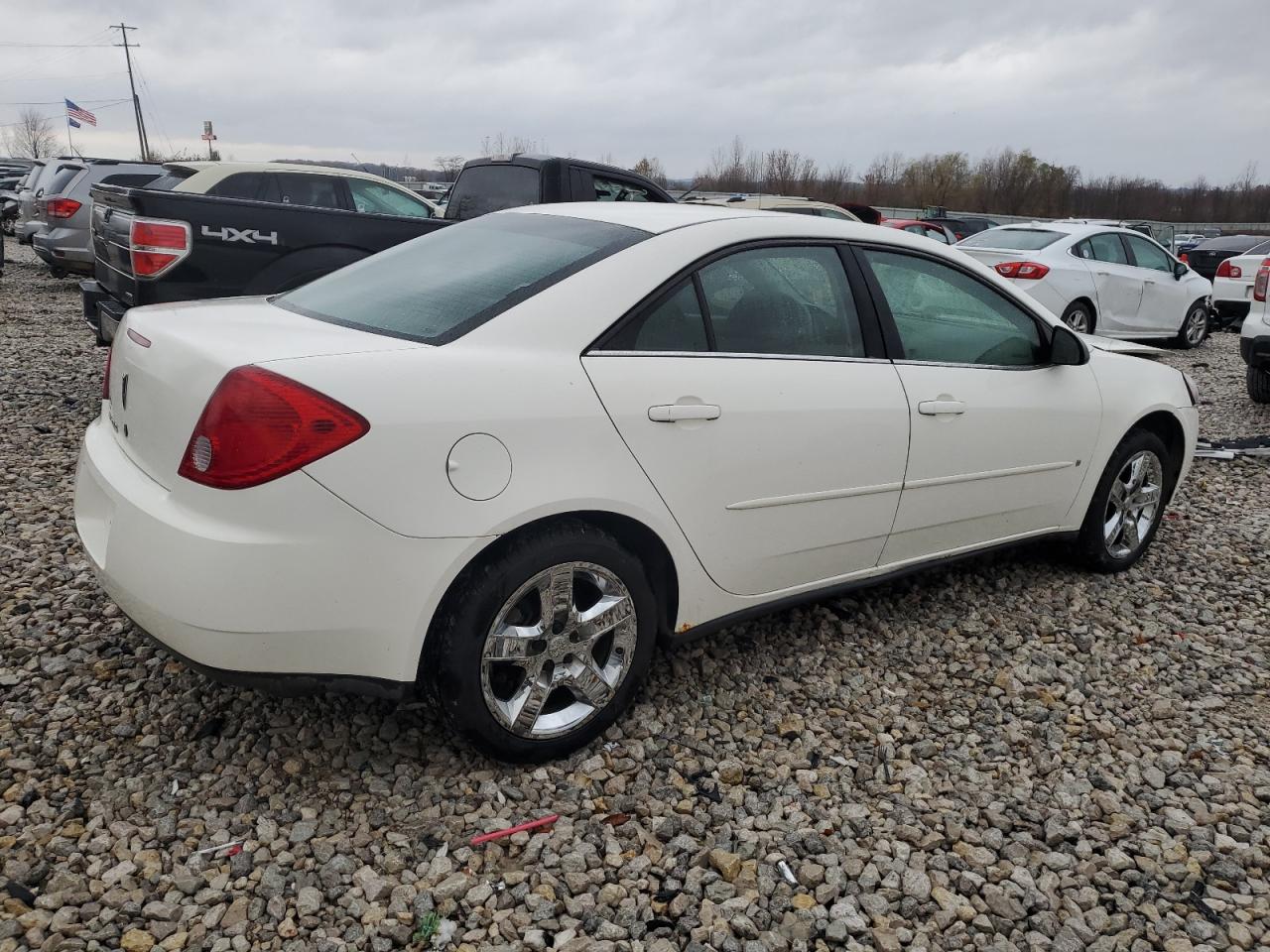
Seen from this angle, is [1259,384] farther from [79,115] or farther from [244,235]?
[79,115]

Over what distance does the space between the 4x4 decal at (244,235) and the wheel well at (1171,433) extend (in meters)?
4.70

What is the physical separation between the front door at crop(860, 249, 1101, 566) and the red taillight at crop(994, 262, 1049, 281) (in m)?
7.07

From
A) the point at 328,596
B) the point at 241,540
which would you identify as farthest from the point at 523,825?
the point at 241,540

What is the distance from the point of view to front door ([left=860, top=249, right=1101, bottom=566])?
11.3 ft

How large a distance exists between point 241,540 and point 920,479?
7.35 ft

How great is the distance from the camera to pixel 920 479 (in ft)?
11.2

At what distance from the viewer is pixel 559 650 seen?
8.84 ft

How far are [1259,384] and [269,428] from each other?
9215 millimetres

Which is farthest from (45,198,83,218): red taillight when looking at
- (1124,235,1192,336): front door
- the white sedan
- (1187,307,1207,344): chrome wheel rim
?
(1187,307,1207,344): chrome wheel rim

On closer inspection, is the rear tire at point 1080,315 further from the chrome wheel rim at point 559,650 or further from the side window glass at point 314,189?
the chrome wheel rim at point 559,650

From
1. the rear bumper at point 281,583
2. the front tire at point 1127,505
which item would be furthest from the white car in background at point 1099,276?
the rear bumper at point 281,583

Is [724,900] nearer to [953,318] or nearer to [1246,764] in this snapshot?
[1246,764]

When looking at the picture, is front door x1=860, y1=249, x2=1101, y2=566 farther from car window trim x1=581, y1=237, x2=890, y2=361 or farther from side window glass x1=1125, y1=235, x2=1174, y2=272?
side window glass x1=1125, y1=235, x2=1174, y2=272

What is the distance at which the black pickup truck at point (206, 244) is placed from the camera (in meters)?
5.22
